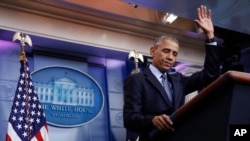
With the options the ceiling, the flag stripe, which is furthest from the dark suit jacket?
the ceiling

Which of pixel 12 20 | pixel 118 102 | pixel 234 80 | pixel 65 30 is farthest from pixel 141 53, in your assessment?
pixel 234 80

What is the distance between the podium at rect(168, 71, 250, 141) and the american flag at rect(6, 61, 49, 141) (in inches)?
136

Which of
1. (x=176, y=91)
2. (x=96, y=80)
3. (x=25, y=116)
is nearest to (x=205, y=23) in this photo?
(x=176, y=91)

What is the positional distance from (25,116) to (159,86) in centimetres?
308

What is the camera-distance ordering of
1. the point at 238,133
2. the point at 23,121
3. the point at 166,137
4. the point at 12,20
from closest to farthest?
1. the point at 238,133
2. the point at 166,137
3. the point at 23,121
4. the point at 12,20

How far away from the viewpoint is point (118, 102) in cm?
604

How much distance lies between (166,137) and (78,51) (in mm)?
4604

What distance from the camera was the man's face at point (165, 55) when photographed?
72.2 inches

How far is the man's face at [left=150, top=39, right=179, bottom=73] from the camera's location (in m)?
1.83

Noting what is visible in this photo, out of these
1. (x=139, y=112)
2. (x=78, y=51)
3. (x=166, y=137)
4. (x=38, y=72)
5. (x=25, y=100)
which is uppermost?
(x=78, y=51)

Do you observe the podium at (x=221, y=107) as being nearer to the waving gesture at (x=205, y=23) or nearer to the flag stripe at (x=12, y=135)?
the waving gesture at (x=205, y=23)

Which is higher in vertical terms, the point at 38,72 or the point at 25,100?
the point at 38,72

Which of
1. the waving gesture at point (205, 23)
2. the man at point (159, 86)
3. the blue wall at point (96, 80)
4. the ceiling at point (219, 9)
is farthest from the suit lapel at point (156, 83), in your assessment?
the blue wall at point (96, 80)

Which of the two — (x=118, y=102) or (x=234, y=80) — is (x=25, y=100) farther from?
(x=234, y=80)
